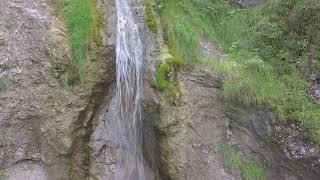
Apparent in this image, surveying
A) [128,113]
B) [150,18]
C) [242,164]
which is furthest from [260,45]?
[128,113]

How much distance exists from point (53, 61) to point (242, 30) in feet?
12.9

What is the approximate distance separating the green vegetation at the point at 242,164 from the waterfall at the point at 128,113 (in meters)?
1.55

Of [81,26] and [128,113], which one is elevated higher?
[81,26]

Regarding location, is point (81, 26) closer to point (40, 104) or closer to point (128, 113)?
point (40, 104)

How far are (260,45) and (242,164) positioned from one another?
2.48 metres

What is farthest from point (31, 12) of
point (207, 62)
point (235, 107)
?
point (235, 107)

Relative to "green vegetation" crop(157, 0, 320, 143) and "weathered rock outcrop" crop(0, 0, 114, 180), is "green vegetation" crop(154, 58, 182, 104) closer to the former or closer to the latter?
"green vegetation" crop(157, 0, 320, 143)

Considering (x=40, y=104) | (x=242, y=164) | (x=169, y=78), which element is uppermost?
(x=169, y=78)

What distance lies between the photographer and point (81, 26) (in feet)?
26.5

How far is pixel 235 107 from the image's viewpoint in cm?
780

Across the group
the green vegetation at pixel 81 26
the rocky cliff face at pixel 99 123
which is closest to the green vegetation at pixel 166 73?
the rocky cliff face at pixel 99 123

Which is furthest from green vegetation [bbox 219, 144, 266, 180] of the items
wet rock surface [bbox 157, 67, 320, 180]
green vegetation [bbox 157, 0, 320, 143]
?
green vegetation [bbox 157, 0, 320, 143]

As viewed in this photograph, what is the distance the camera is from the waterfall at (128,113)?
25.8ft

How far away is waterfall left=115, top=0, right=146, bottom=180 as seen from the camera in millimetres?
7875
